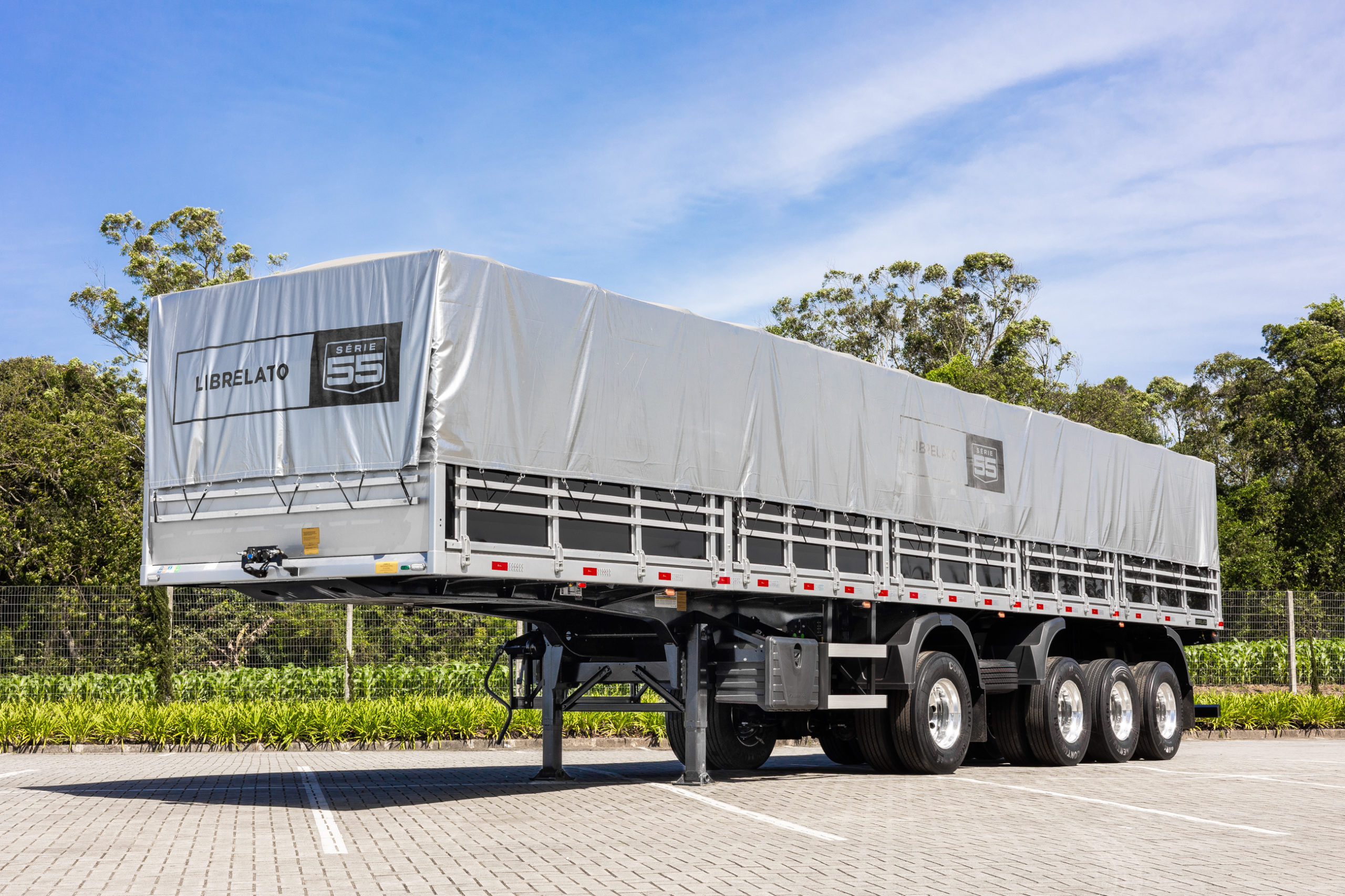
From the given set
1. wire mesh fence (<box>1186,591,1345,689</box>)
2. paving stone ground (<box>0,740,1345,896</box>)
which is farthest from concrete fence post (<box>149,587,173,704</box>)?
wire mesh fence (<box>1186,591,1345,689</box>)

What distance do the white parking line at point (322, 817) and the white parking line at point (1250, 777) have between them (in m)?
8.59

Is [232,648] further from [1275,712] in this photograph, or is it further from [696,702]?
[1275,712]

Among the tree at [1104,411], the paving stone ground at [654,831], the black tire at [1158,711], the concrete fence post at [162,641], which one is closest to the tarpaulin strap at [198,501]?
the paving stone ground at [654,831]

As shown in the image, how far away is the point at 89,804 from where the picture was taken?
10180 millimetres

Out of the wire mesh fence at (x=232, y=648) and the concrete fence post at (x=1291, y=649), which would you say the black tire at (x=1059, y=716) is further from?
the concrete fence post at (x=1291, y=649)

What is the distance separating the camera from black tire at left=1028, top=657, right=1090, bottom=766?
14391 millimetres

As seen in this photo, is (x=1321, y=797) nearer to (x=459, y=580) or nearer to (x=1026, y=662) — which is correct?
(x=1026, y=662)

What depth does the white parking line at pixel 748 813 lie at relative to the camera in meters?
8.66

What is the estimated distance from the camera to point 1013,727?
14.6m

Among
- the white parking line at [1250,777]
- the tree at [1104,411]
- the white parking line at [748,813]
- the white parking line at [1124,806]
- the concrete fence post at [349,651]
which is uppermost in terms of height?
the tree at [1104,411]

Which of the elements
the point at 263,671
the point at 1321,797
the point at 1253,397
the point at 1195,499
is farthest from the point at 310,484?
the point at 1253,397

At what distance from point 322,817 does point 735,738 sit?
5346mm

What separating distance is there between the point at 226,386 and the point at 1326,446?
39406mm

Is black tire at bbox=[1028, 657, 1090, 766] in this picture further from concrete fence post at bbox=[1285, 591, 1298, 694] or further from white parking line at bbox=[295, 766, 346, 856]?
concrete fence post at bbox=[1285, 591, 1298, 694]
